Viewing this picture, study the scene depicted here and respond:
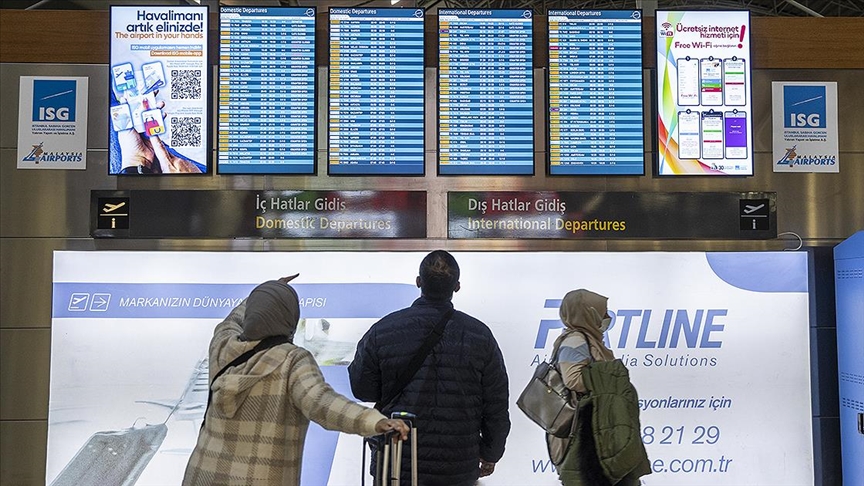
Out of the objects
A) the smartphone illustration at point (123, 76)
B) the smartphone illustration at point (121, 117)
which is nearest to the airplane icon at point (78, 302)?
the smartphone illustration at point (121, 117)

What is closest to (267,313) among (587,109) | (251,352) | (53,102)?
(251,352)

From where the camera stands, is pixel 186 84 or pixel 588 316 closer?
pixel 588 316

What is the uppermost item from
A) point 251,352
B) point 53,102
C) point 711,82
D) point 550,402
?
point 711,82

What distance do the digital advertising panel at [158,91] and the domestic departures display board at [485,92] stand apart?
1567 millimetres

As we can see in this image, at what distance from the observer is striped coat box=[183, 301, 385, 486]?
2.73 meters

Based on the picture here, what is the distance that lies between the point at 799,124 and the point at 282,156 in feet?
Result: 11.2

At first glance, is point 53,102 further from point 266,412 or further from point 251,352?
point 266,412

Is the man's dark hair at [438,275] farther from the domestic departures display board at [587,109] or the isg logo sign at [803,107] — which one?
the isg logo sign at [803,107]

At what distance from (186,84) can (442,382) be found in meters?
2.89

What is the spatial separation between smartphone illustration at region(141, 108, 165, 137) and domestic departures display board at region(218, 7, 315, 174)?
0.39 meters

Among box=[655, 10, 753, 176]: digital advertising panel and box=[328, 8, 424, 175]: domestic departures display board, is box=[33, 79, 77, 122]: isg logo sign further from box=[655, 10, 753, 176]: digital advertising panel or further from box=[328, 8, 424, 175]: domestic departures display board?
box=[655, 10, 753, 176]: digital advertising panel

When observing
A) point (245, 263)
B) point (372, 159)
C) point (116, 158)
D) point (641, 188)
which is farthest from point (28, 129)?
point (641, 188)

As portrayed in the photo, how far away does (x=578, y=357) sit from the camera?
3.53 meters

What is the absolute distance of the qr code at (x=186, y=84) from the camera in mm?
5328
